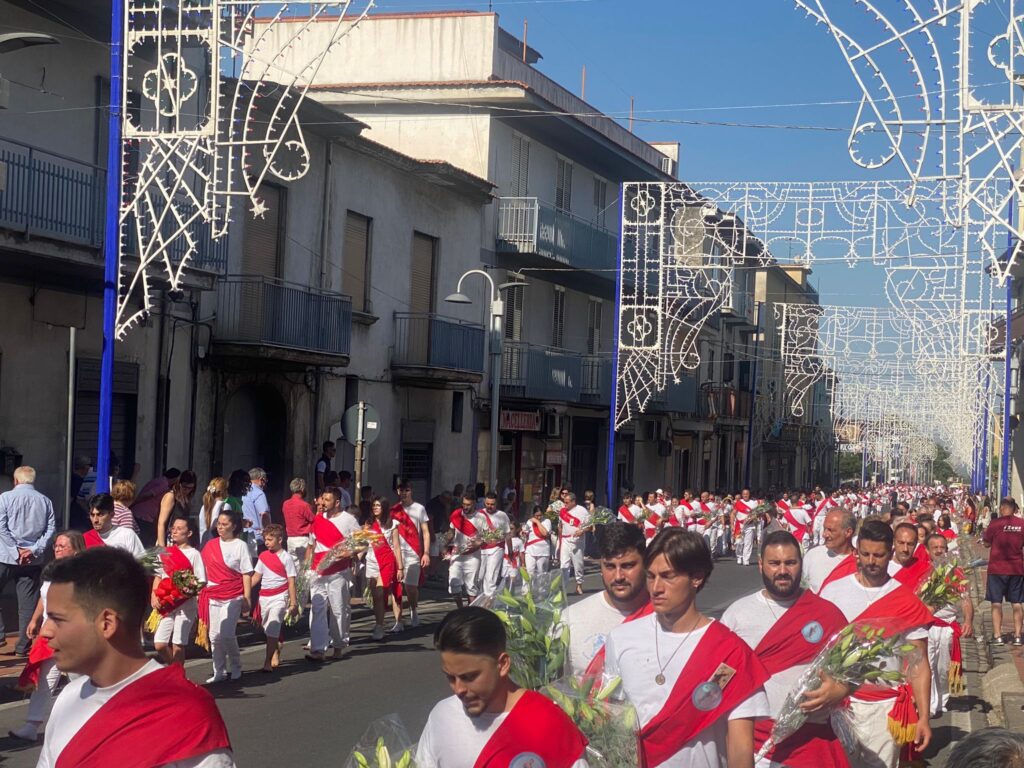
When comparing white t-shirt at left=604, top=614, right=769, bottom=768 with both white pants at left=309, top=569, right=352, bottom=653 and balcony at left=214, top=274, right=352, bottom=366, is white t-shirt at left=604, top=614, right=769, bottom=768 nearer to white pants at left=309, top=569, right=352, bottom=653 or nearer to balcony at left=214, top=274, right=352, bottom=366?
white pants at left=309, top=569, right=352, bottom=653

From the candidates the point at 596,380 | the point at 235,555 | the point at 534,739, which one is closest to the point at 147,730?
the point at 534,739

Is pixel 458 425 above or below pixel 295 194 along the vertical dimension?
below

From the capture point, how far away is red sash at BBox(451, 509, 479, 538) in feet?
56.1

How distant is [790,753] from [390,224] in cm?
2163

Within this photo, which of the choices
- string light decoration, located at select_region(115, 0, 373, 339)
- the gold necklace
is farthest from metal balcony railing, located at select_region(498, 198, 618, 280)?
the gold necklace

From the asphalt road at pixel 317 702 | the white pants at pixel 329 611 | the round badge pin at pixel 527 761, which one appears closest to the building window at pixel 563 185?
the asphalt road at pixel 317 702

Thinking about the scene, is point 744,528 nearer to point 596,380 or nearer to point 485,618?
point 596,380

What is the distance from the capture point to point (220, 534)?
11.9 metres

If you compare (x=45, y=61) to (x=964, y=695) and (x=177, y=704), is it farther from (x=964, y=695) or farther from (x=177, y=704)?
(x=177, y=704)

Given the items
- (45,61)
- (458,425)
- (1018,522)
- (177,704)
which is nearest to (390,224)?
(458,425)

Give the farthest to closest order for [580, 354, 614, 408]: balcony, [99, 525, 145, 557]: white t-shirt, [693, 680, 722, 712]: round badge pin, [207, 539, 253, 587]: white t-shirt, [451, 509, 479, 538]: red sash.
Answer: [580, 354, 614, 408]: balcony
[451, 509, 479, 538]: red sash
[207, 539, 253, 587]: white t-shirt
[99, 525, 145, 557]: white t-shirt
[693, 680, 722, 712]: round badge pin

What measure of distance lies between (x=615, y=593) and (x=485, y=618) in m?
1.55

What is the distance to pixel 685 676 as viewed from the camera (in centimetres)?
486

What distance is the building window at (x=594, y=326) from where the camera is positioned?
37375mm
